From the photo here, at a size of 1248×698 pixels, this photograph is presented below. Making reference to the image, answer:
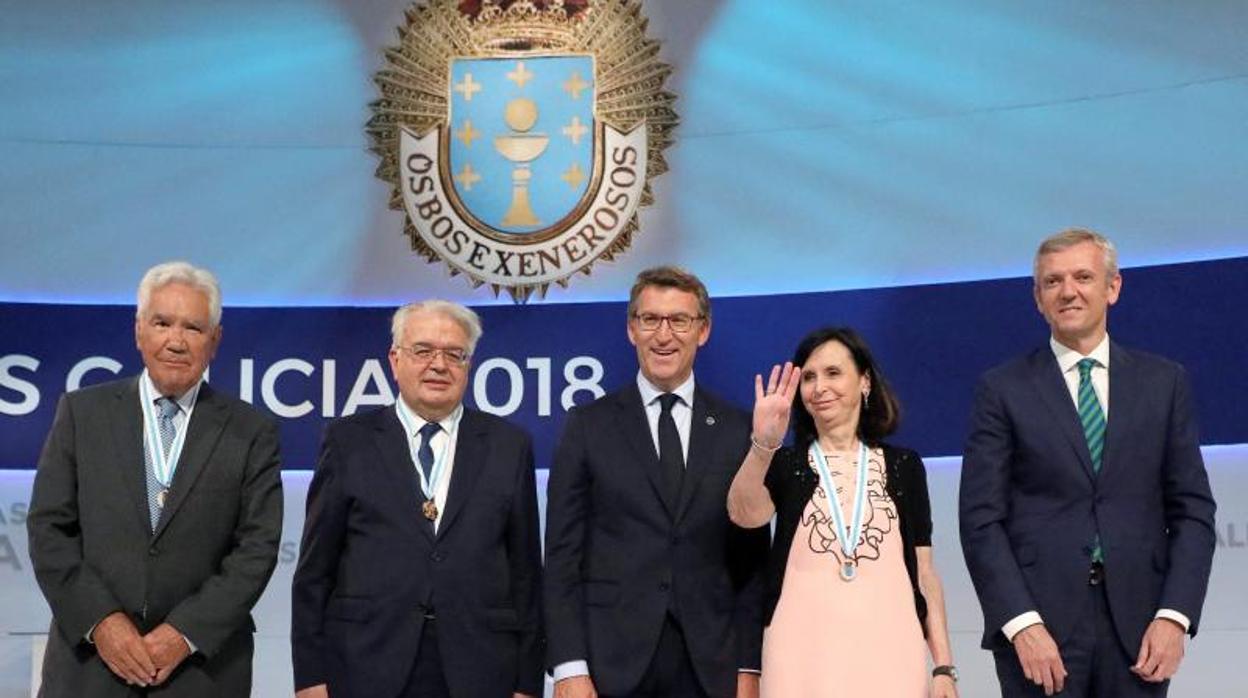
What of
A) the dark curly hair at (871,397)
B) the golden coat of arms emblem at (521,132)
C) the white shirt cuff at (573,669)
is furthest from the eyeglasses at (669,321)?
the golden coat of arms emblem at (521,132)

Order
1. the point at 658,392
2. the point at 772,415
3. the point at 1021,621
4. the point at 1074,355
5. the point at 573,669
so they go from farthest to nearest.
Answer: the point at 658,392
the point at 1074,355
the point at 573,669
the point at 1021,621
the point at 772,415

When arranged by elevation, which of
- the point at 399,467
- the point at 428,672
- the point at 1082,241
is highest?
the point at 1082,241

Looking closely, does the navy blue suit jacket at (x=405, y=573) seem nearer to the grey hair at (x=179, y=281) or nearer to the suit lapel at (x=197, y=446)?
the suit lapel at (x=197, y=446)

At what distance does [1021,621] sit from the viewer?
9.79 ft

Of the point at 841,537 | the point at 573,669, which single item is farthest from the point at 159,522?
the point at 841,537

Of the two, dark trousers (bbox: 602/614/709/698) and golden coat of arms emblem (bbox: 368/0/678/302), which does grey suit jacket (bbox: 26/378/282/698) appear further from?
golden coat of arms emblem (bbox: 368/0/678/302)

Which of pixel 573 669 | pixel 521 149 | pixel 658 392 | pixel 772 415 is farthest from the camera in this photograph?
pixel 521 149

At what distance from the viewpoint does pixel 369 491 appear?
3.17m

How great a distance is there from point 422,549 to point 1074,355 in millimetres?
1544

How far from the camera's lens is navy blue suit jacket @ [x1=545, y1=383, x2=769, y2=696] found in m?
3.10

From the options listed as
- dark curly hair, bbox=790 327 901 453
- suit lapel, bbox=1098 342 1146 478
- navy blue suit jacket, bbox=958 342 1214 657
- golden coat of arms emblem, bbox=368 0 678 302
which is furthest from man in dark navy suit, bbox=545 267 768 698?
golden coat of arms emblem, bbox=368 0 678 302

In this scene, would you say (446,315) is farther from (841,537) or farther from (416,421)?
(841,537)

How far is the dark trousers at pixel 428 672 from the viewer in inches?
122

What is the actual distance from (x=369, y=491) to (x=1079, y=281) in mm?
1667
